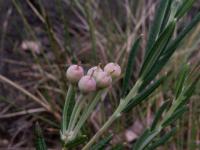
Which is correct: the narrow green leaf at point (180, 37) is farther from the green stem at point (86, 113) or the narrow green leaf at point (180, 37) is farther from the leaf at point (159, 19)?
the green stem at point (86, 113)

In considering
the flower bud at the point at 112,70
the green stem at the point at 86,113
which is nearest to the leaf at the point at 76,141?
the green stem at the point at 86,113

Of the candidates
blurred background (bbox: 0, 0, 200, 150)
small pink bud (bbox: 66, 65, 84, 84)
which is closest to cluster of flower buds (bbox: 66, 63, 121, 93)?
small pink bud (bbox: 66, 65, 84, 84)

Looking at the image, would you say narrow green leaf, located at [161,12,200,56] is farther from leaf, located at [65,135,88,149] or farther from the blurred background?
the blurred background

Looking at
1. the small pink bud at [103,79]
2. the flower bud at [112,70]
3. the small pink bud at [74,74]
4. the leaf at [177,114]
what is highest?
the small pink bud at [74,74]

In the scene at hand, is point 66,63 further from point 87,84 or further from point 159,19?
point 87,84

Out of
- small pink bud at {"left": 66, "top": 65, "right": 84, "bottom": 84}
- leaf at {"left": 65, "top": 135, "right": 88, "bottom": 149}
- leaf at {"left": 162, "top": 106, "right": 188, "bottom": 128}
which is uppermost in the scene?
small pink bud at {"left": 66, "top": 65, "right": 84, "bottom": 84}
